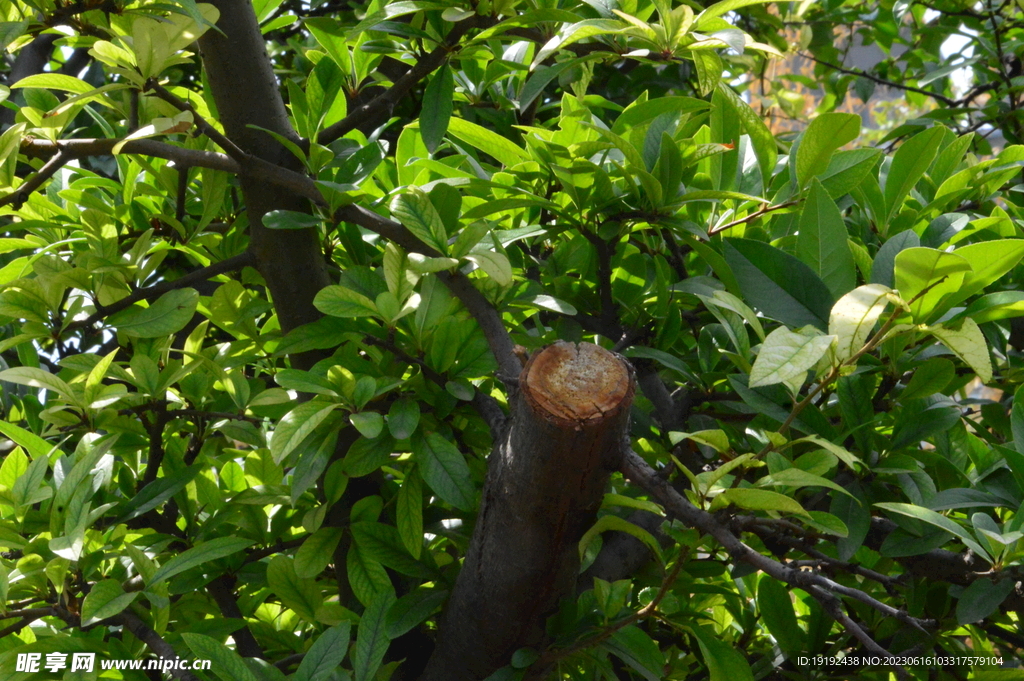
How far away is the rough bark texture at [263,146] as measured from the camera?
1115mm

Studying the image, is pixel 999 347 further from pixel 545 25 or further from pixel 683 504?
pixel 545 25

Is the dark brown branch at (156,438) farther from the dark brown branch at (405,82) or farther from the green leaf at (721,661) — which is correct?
the green leaf at (721,661)

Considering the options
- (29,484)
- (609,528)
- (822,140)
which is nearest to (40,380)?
(29,484)

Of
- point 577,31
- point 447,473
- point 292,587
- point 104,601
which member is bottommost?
point 292,587

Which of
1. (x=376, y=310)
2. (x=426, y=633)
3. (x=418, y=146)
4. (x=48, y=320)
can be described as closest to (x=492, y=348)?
(x=376, y=310)

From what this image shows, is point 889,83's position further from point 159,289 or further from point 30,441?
point 30,441

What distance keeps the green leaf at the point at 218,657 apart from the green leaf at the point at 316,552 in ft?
0.45

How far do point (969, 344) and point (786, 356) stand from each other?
17cm

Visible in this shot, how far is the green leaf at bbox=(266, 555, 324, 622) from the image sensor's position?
111 cm

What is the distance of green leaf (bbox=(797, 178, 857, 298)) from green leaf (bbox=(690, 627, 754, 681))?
1.39ft

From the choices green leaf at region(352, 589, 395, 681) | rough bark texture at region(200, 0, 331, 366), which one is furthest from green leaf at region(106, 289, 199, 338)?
green leaf at region(352, 589, 395, 681)

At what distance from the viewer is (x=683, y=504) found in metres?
0.76

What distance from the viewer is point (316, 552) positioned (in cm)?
107

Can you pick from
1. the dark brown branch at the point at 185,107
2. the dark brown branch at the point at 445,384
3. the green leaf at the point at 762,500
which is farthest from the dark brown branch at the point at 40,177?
the green leaf at the point at 762,500
